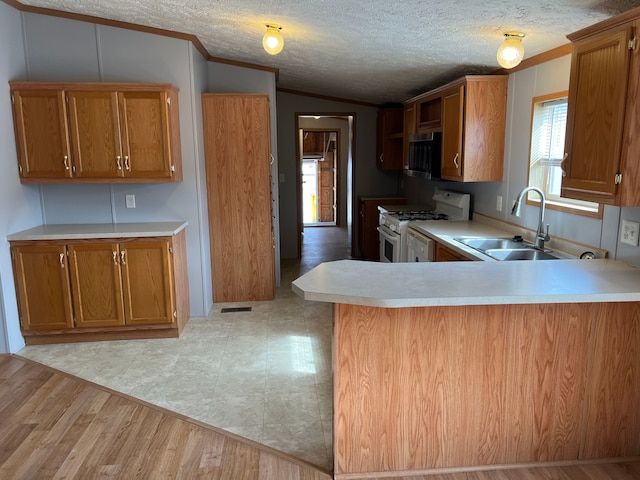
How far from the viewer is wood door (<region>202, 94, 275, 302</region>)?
169 inches

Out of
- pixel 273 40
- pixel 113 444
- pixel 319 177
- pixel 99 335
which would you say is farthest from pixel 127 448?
pixel 319 177

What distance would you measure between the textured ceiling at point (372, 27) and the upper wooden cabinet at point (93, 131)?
0.58m

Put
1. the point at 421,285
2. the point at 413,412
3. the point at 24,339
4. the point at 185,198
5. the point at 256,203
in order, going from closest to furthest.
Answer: the point at 421,285, the point at 413,412, the point at 24,339, the point at 185,198, the point at 256,203

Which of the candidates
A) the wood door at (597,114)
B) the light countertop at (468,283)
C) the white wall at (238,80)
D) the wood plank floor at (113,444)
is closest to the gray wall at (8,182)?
the wood plank floor at (113,444)

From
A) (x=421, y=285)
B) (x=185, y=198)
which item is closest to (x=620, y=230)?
(x=421, y=285)

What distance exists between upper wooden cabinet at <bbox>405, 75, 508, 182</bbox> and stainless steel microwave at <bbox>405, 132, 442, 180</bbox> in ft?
1.12

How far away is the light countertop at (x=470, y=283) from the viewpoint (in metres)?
1.80

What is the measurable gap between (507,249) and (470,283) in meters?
1.25

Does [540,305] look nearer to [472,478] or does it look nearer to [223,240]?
[472,478]

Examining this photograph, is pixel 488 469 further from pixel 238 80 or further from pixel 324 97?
pixel 324 97

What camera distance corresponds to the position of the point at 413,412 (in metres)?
2.07

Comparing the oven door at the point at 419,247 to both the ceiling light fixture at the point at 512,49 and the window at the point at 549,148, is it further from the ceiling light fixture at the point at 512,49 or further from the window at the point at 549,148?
the ceiling light fixture at the point at 512,49

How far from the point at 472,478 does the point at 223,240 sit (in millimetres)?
3105

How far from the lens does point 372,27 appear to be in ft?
9.36
